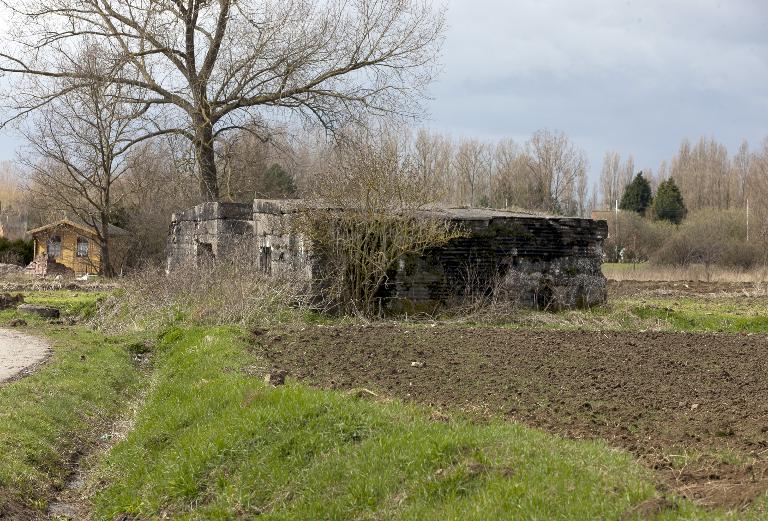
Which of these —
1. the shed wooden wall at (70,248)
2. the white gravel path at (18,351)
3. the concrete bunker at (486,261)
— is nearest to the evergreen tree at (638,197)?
the shed wooden wall at (70,248)

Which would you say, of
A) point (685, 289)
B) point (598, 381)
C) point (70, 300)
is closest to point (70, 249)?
point (70, 300)

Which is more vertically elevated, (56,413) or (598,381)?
(598,381)

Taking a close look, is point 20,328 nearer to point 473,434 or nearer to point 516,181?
point 473,434

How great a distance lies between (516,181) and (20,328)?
2093 inches

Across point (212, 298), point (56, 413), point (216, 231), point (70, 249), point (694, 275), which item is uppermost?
point (216, 231)

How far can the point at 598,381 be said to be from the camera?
37.4ft

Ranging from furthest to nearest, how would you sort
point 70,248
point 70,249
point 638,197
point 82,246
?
point 638,197 → point 82,246 → point 70,248 → point 70,249

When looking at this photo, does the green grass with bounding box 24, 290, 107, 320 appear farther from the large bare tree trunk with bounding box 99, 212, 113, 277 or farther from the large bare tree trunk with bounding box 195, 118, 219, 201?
the large bare tree trunk with bounding box 99, 212, 113, 277

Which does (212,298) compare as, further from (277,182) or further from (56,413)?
(277,182)

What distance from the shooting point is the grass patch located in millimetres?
9562

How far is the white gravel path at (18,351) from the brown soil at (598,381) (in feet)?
12.6

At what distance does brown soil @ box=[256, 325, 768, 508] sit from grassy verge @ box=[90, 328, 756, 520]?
622 mm

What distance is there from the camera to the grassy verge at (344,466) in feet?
20.8

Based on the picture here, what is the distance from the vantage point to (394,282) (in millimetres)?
21438
